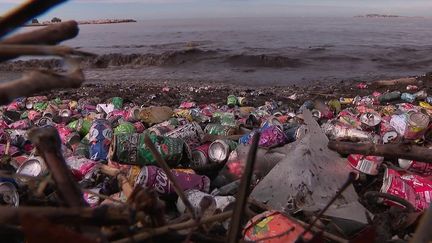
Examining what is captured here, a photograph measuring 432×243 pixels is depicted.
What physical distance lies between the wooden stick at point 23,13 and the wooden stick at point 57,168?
0.17 metres

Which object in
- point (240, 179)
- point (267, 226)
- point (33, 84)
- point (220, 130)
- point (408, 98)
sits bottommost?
point (408, 98)

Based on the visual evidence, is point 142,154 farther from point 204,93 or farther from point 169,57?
point 169,57

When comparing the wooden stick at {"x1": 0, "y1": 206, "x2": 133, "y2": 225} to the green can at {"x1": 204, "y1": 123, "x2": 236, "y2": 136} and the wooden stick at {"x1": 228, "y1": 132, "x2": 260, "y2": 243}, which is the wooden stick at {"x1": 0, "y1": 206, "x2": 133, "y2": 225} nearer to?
the wooden stick at {"x1": 228, "y1": 132, "x2": 260, "y2": 243}

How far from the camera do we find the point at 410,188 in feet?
6.19

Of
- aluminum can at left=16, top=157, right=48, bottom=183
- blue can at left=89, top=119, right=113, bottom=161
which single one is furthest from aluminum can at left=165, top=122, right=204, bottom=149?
aluminum can at left=16, top=157, right=48, bottom=183

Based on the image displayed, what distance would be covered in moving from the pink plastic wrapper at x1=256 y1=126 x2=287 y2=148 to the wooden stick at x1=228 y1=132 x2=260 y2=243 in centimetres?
191

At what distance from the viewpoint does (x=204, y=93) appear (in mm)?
7328

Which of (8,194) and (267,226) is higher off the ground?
(267,226)

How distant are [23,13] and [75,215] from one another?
0.29 metres

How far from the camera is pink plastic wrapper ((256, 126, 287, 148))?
264 cm

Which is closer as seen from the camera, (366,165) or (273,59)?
(366,165)

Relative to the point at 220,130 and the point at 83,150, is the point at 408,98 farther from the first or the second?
the point at 83,150

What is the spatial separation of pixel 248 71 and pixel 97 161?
9.66 metres

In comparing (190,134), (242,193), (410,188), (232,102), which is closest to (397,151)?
(242,193)
